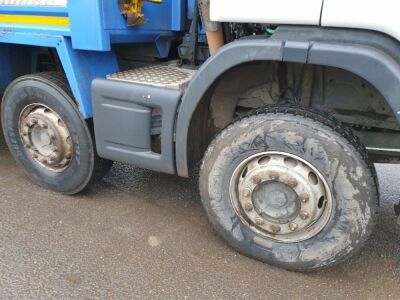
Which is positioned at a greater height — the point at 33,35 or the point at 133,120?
the point at 33,35

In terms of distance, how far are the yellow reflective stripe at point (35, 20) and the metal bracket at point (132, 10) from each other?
0.40 meters

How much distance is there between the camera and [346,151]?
2.10 m

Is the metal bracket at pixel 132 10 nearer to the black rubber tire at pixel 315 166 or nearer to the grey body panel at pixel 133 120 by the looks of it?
the grey body panel at pixel 133 120

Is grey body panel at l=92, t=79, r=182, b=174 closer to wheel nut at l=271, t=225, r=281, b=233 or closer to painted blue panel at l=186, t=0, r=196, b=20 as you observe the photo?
wheel nut at l=271, t=225, r=281, b=233

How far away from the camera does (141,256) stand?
8.53ft

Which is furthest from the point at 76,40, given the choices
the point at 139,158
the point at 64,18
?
the point at 139,158

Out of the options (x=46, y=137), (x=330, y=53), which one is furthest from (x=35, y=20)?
(x=330, y=53)

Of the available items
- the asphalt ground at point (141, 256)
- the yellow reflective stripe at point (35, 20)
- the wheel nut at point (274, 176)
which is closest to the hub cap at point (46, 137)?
the asphalt ground at point (141, 256)

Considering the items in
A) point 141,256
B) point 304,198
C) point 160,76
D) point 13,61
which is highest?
point 160,76

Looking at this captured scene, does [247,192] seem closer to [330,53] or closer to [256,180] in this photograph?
[256,180]

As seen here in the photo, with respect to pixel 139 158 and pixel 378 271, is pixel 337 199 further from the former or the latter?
pixel 139 158

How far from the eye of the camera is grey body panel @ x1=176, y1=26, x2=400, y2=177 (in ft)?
6.18

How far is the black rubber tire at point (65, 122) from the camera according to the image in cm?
298

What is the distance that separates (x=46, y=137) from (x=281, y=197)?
1.93 meters
